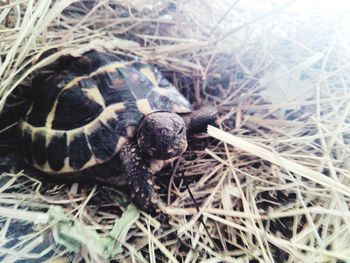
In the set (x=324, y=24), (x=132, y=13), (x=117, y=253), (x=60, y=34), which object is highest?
(x=324, y=24)

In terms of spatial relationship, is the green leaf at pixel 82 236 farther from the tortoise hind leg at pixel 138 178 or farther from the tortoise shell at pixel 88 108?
the tortoise shell at pixel 88 108

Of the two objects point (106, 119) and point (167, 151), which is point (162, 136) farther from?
point (106, 119)

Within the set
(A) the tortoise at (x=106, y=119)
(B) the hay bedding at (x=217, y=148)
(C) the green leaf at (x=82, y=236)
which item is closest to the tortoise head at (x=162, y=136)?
(A) the tortoise at (x=106, y=119)

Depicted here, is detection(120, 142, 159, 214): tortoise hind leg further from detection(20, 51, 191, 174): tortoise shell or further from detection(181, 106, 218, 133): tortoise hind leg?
detection(181, 106, 218, 133): tortoise hind leg

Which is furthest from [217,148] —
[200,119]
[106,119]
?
[106,119]

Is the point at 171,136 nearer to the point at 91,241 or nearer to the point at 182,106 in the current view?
the point at 182,106

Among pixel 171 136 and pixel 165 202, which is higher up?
pixel 171 136

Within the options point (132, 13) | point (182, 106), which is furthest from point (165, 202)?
point (132, 13)
